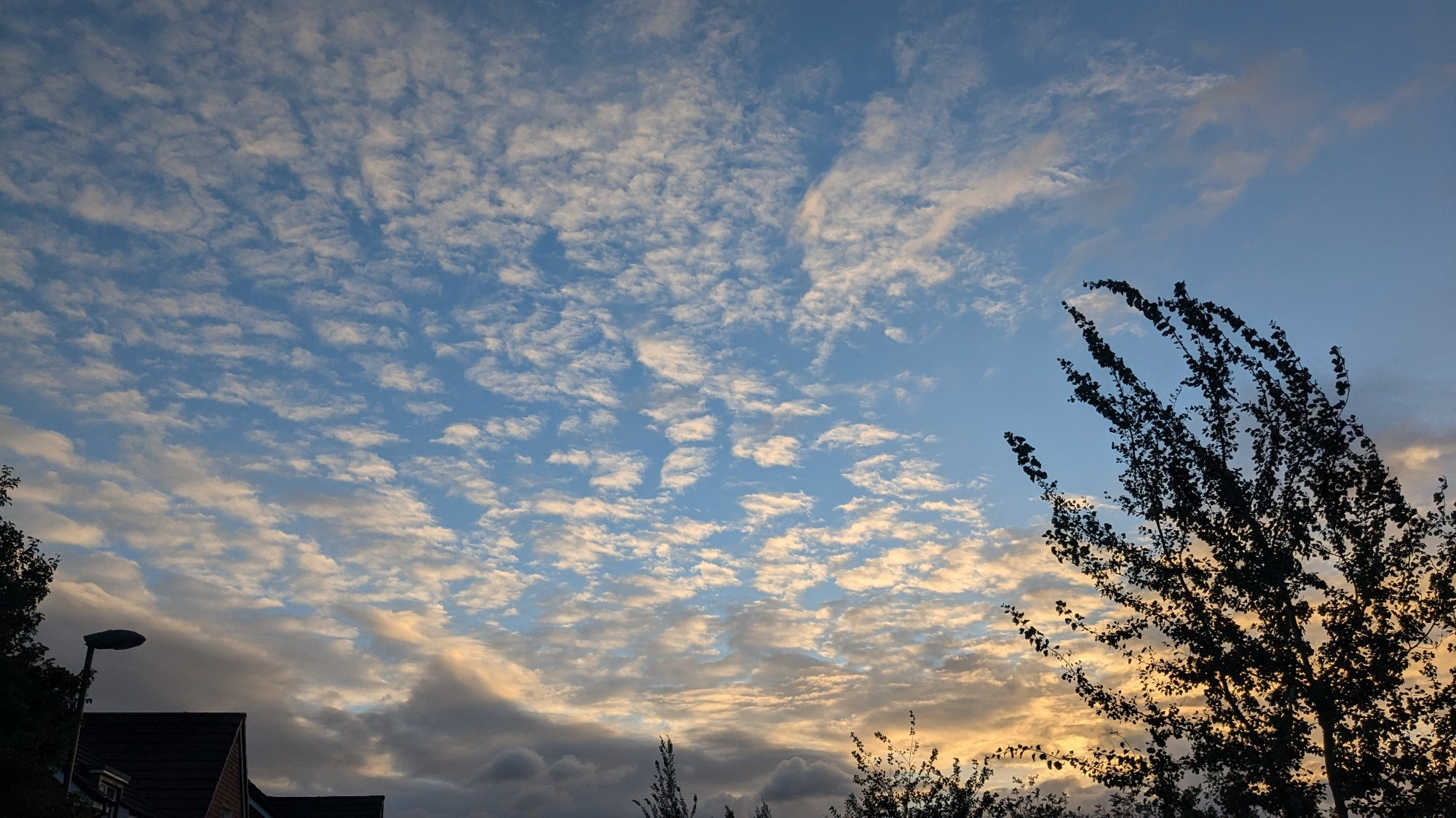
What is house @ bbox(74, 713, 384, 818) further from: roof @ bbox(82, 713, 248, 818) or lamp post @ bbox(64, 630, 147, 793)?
lamp post @ bbox(64, 630, 147, 793)

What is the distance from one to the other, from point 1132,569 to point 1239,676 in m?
2.32

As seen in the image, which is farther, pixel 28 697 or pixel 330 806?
pixel 330 806

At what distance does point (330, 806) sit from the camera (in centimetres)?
5997

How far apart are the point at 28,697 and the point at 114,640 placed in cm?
1909

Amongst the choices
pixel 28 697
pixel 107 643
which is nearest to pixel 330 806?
pixel 28 697

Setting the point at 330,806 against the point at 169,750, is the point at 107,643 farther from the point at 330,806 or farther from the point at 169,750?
the point at 330,806

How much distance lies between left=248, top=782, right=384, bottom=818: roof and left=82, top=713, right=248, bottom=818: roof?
14.1 metres

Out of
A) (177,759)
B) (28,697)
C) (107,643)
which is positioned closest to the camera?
(107,643)

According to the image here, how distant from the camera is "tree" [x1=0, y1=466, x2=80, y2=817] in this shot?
2198cm

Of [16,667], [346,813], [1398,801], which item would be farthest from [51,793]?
[346,813]

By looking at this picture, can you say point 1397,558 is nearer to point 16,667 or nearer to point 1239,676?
point 1239,676

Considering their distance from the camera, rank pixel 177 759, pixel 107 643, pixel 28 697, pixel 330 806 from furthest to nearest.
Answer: pixel 330 806 → pixel 177 759 → pixel 28 697 → pixel 107 643

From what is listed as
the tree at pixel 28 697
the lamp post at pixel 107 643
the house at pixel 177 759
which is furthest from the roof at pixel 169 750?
the lamp post at pixel 107 643

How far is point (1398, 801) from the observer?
52.2 feet
